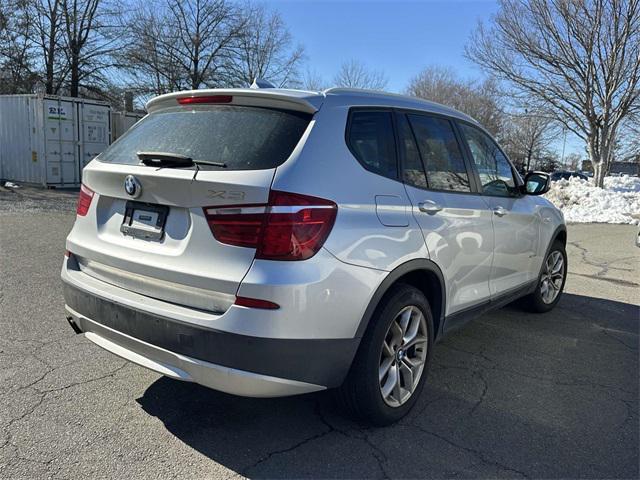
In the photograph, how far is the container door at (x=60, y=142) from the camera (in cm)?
1551

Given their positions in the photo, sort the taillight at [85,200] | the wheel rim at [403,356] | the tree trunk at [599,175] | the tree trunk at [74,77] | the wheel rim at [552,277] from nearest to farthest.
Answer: the wheel rim at [403,356], the taillight at [85,200], the wheel rim at [552,277], the tree trunk at [599,175], the tree trunk at [74,77]

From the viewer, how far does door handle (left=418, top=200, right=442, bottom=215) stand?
3.12 meters

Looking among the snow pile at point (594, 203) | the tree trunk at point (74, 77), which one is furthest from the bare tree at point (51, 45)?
the snow pile at point (594, 203)

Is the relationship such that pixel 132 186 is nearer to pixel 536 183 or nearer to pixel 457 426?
pixel 457 426

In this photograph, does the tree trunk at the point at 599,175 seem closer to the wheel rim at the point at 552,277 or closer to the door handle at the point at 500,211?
the wheel rim at the point at 552,277

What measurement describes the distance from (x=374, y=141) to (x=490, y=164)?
5.30 feet

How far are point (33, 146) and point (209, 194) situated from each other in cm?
1578

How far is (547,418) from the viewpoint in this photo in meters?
3.24

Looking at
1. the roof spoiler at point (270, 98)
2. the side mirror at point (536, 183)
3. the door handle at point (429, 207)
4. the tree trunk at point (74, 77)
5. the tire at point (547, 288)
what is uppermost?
the tree trunk at point (74, 77)

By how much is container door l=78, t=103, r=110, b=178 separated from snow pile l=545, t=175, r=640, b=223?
14136mm

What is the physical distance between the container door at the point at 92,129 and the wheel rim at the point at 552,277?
14682 millimetres

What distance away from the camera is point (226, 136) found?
2.70 metres

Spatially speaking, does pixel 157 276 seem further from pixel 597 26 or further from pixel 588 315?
pixel 597 26

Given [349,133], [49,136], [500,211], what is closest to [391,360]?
[349,133]
